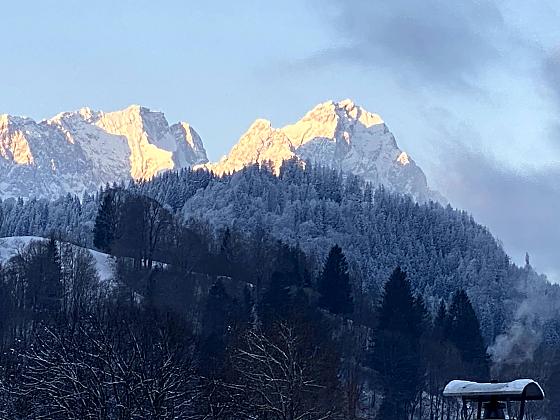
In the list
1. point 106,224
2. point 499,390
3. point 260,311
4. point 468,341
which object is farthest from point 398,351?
point 499,390

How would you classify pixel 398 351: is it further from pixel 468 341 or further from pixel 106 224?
pixel 106 224

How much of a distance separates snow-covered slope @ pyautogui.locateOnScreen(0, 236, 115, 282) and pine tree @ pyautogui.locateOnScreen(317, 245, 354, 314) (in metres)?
19.2

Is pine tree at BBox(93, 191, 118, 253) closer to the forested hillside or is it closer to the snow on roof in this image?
the forested hillside

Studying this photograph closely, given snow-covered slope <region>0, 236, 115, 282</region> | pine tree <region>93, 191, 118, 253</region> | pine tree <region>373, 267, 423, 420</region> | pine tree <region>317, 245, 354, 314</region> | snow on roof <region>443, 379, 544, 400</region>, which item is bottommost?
snow on roof <region>443, 379, 544, 400</region>

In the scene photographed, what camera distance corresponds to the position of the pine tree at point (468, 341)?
286 ft

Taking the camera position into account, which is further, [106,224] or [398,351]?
[106,224]

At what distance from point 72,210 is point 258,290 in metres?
97.0

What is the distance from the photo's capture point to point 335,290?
9769 centimetres

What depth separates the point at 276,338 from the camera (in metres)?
48.2

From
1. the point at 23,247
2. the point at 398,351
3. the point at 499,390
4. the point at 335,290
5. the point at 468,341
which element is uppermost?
the point at 23,247

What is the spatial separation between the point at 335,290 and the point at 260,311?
18.6 meters

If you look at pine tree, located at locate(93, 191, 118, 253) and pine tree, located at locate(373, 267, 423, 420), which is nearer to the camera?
pine tree, located at locate(373, 267, 423, 420)

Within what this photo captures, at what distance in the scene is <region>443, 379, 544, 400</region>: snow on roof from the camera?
48.9 feet

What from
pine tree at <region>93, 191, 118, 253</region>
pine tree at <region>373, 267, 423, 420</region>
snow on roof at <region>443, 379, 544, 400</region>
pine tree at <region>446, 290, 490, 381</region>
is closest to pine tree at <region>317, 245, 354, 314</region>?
pine tree at <region>373, 267, 423, 420</region>
